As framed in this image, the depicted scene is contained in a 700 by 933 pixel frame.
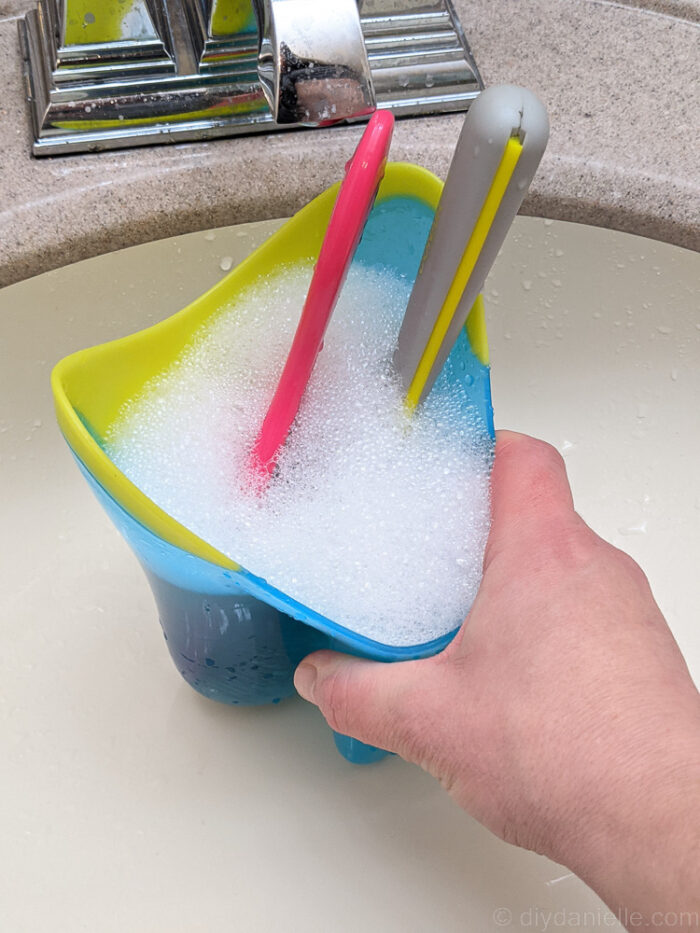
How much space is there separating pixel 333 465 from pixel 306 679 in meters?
0.09

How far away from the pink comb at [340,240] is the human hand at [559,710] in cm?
10

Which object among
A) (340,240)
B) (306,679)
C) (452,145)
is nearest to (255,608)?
(306,679)

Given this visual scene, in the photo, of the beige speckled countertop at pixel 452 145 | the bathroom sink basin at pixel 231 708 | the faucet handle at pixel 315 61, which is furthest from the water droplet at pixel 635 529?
the faucet handle at pixel 315 61

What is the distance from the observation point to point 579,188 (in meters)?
0.46

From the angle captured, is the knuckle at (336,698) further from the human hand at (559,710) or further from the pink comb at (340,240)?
the pink comb at (340,240)

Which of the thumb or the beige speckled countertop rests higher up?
the beige speckled countertop

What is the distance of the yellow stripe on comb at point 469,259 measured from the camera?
0.90ft

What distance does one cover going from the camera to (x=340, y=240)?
11.6 inches

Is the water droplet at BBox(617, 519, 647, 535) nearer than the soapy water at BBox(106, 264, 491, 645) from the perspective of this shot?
No

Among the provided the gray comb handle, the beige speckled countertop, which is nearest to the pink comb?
the gray comb handle

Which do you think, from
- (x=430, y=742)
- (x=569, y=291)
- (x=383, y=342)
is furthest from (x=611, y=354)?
(x=430, y=742)

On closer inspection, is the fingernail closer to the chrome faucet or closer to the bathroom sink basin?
the bathroom sink basin

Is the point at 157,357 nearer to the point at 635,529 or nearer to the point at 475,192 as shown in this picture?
the point at 475,192

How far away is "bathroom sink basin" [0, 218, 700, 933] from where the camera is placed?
0.39 metres
